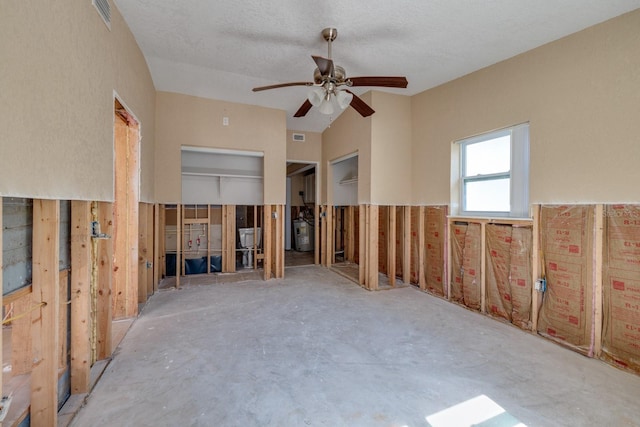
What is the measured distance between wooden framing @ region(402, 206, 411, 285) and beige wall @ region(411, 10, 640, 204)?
156cm

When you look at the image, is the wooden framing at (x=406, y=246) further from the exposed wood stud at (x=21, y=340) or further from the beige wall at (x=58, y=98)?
the exposed wood stud at (x=21, y=340)

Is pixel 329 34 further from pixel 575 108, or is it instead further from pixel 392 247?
pixel 392 247

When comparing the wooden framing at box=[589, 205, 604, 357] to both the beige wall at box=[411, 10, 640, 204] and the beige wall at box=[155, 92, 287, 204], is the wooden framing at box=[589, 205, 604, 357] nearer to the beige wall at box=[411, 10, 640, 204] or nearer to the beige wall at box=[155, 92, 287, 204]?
the beige wall at box=[411, 10, 640, 204]

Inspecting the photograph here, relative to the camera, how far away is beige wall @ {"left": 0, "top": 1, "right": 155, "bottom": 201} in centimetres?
121

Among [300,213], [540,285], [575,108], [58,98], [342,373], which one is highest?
[575,108]

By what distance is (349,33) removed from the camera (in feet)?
9.94

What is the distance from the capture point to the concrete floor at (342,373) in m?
1.83

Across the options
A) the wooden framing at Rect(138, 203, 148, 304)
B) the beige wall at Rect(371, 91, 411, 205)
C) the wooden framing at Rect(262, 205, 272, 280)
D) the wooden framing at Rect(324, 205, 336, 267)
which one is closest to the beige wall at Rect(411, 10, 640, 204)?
the beige wall at Rect(371, 91, 411, 205)

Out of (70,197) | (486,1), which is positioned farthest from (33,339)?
(486,1)

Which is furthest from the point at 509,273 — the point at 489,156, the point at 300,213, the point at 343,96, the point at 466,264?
the point at 300,213

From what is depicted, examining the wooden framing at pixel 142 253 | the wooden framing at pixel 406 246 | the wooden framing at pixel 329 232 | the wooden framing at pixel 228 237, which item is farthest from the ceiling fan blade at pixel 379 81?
the wooden framing at pixel 228 237


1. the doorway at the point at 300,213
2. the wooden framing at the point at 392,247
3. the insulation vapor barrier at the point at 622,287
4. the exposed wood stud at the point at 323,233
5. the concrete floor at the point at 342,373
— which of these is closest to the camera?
the concrete floor at the point at 342,373

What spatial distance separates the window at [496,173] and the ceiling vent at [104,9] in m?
4.31

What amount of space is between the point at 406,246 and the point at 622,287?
2.68m
